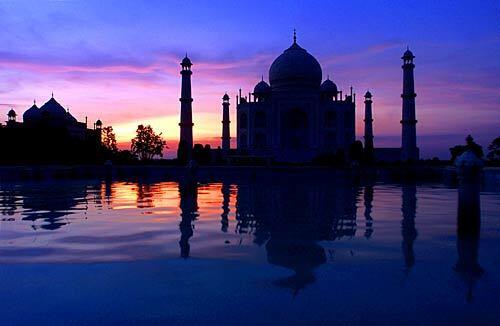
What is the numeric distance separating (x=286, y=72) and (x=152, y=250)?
3287cm

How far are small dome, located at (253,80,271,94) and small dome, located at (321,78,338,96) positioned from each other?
430cm

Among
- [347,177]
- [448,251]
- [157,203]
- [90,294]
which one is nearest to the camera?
[90,294]

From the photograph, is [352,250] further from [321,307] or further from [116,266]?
[116,266]

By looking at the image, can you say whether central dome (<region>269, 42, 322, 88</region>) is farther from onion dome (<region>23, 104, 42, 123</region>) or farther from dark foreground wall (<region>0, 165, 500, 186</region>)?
onion dome (<region>23, 104, 42, 123</region>)

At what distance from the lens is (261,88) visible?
40906 mm

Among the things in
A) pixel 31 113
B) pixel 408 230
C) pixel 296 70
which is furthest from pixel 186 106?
pixel 408 230

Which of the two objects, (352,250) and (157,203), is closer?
(352,250)

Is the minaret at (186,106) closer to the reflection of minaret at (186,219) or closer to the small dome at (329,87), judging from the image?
the small dome at (329,87)

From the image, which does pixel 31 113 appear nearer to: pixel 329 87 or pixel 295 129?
pixel 295 129

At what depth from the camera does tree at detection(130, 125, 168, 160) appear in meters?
45.0

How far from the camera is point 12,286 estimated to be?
14.0ft

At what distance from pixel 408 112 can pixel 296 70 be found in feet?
27.5

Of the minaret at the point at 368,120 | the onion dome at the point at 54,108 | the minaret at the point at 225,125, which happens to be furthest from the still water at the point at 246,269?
the onion dome at the point at 54,108

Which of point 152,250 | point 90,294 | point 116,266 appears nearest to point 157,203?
point 152,250
